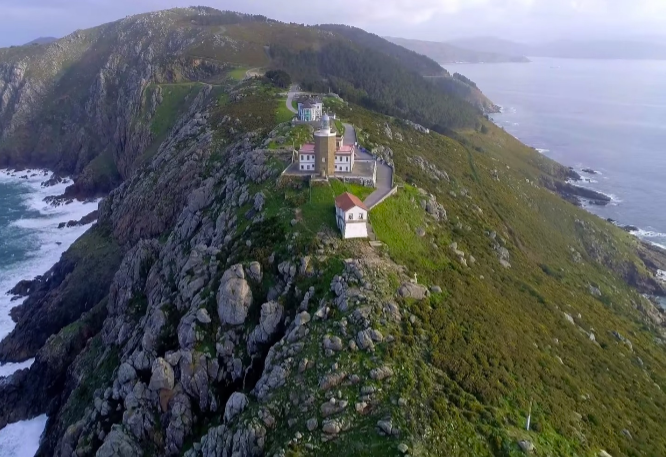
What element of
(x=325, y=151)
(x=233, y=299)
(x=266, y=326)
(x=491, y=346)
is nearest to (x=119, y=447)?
(x=233, y=299)

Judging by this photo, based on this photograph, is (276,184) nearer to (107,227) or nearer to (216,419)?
(216,419)

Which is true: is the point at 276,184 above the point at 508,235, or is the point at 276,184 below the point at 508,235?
above

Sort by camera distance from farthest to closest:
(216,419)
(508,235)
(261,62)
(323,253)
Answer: (261,62) < (508,235) < (323,253) < (216,419)

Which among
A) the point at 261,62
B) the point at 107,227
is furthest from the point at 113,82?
the point at 107,227

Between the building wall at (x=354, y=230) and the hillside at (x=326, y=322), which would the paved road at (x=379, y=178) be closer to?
the hillside at (x=326, y=322)

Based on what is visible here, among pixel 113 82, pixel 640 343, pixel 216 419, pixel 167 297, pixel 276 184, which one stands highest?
pixel 113 82

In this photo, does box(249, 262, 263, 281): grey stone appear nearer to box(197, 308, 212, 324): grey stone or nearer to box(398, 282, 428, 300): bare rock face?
box(197, 308, 212, 324): grey stone
